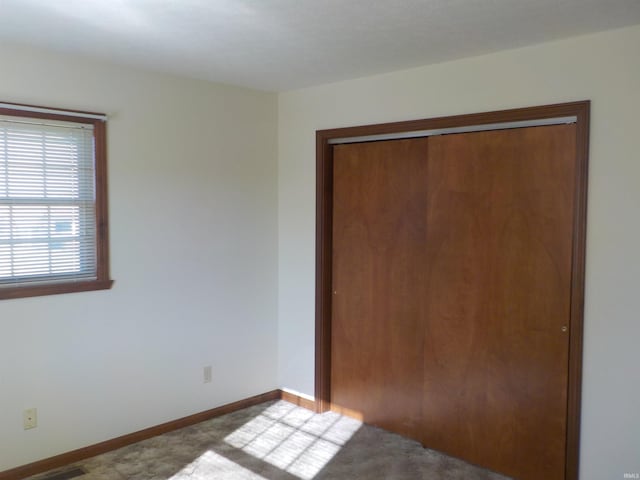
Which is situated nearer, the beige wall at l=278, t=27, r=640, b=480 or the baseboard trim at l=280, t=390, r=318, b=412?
the beige wall at l=278, t=27, r=640, b=480

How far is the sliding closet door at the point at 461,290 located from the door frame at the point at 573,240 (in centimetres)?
6

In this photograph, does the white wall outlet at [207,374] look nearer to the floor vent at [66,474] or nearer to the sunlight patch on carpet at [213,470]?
the sunlight patch on carpet at [213,470]

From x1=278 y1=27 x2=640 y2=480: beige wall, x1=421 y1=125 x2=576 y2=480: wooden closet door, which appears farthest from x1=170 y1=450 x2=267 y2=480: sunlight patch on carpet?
x1=278 y1=27 x2=640 y2=480: beige wall

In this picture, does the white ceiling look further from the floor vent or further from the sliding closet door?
the floor vent

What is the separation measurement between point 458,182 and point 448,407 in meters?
1.38

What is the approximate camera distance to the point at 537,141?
2775mm

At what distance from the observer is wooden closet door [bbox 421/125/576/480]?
2.74 metres

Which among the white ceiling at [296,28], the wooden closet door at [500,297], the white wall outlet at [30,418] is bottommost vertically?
the white wall outlet at [30,418]

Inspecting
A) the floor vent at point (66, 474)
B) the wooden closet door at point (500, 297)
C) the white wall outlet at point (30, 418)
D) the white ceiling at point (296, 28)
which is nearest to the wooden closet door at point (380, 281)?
the wooden closet door at point (500, 297)

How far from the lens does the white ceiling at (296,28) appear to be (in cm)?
216

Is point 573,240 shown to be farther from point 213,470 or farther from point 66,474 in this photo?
point 66,474

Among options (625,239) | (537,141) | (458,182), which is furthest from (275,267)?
(625,239)

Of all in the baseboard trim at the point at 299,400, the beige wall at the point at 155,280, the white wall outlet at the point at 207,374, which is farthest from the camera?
the baseboard trim at the point at 299,400

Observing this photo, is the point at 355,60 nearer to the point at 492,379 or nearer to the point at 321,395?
the point at 492,379
